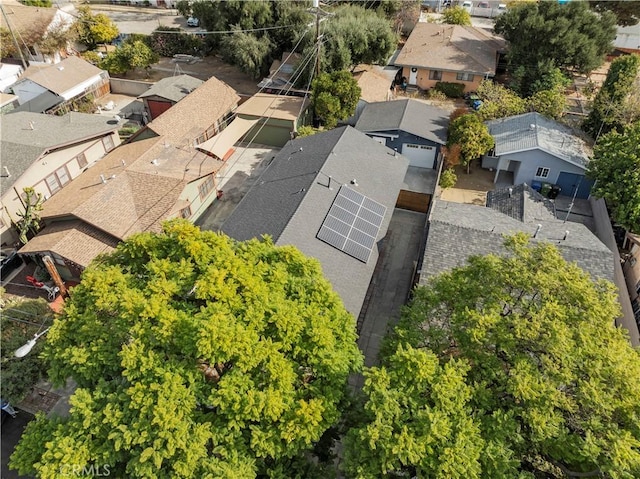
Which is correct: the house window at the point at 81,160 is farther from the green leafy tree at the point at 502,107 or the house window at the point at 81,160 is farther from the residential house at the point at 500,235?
the green leafy tree at the point at 502,107

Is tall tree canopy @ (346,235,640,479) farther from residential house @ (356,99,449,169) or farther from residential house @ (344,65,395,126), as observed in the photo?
residential house @ (344,65,395,126)

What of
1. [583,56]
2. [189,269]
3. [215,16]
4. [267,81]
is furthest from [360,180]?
[215,16]

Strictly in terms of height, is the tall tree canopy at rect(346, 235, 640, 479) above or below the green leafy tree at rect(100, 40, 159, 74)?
above

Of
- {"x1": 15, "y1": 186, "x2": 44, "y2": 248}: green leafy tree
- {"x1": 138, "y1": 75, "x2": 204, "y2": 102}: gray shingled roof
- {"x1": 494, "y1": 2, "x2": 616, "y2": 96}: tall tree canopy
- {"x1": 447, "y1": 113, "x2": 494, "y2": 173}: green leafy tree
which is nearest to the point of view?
{"x1": 15, "y1": 186, "x2": 44, "y2": 248}: green leafy tree

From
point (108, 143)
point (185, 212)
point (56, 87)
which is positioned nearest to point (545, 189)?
point (185, 212)

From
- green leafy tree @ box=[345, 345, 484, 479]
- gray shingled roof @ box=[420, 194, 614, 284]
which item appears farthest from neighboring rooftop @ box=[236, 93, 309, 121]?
green leafy tree @ box=[345, 345, 484, 479]

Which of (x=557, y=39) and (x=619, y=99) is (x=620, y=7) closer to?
(x=557, y=39)
